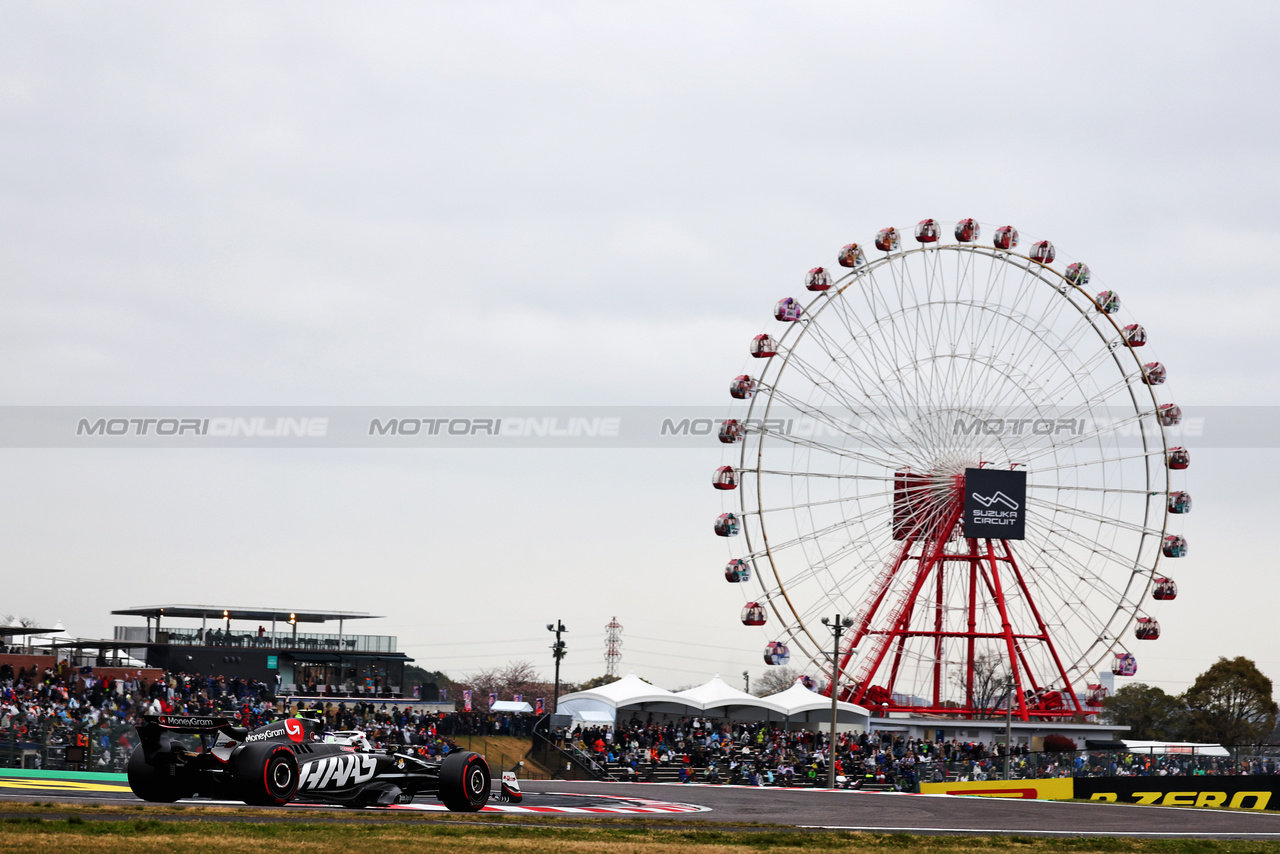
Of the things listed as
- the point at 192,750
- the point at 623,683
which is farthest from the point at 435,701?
the point at 192,750

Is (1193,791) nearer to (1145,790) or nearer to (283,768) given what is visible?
(1145,790)

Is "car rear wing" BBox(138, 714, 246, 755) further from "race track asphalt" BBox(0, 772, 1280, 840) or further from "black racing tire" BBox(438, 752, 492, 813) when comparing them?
"black racing tire" BBox(438, 752, 492, 813)

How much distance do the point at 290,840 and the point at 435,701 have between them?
167ft

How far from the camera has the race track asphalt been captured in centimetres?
2261

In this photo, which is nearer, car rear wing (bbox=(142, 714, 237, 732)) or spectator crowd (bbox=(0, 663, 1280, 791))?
car rear wing (bbox=(142, 714, 237, 732))

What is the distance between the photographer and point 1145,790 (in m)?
38.3

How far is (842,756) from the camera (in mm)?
48312

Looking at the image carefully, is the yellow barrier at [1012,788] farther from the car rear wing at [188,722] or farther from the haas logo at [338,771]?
the car rear wing at [188,722]

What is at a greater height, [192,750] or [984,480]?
[984,480]

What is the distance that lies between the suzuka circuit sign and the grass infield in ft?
110

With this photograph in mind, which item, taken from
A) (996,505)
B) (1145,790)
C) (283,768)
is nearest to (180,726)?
(283,768)

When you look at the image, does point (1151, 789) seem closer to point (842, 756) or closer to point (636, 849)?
point (842, 756)

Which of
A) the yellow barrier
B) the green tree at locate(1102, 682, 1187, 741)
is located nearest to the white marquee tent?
the yellow barrier

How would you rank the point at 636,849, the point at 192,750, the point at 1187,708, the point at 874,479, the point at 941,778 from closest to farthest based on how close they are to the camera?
the point at 636,849, the point at 192,750, the point at 941,778, the point at 874,479, the point at 1187,708
